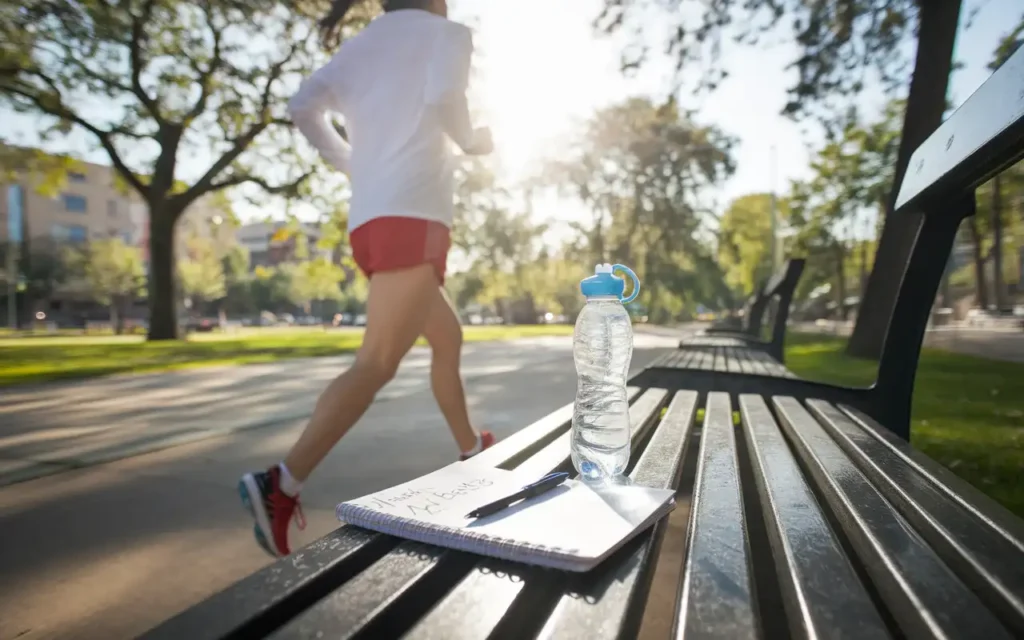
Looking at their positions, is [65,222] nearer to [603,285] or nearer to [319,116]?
[319,116]

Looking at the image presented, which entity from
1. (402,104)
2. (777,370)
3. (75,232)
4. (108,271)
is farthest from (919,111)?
(75,232)

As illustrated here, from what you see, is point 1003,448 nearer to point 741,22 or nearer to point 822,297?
point 741,22

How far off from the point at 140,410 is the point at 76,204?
32.0 meters

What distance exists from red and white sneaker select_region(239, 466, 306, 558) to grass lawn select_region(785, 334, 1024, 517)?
2.66 m

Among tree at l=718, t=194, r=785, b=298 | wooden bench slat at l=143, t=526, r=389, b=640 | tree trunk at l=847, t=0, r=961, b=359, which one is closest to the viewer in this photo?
wooden bench slat at l=143, t=526, r=389, b=640

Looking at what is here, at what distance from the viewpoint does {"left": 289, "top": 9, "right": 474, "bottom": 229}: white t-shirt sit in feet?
7.64

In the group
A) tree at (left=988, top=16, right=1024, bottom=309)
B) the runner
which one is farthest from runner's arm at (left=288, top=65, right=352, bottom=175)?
tree at (left=988, top=16, right=1024, bottom=309)

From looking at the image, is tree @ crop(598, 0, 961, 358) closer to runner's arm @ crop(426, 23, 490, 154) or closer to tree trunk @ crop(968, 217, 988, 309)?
runner's arm @ crop(426, 23, 490, 154)

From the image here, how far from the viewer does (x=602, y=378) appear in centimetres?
163

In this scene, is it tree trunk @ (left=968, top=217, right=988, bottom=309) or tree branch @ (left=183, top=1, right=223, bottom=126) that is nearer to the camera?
tree branch @ (left=183, top=1, right=223, bottom=126)

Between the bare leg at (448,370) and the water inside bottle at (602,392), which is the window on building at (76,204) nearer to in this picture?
the bare leg at (448,370)

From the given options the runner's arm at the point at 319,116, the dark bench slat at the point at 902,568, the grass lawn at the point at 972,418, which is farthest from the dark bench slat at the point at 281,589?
the grass lawn at the point at 972,418

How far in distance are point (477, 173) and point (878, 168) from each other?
14683 mm

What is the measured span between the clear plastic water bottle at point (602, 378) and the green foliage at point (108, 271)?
98.5 ft
